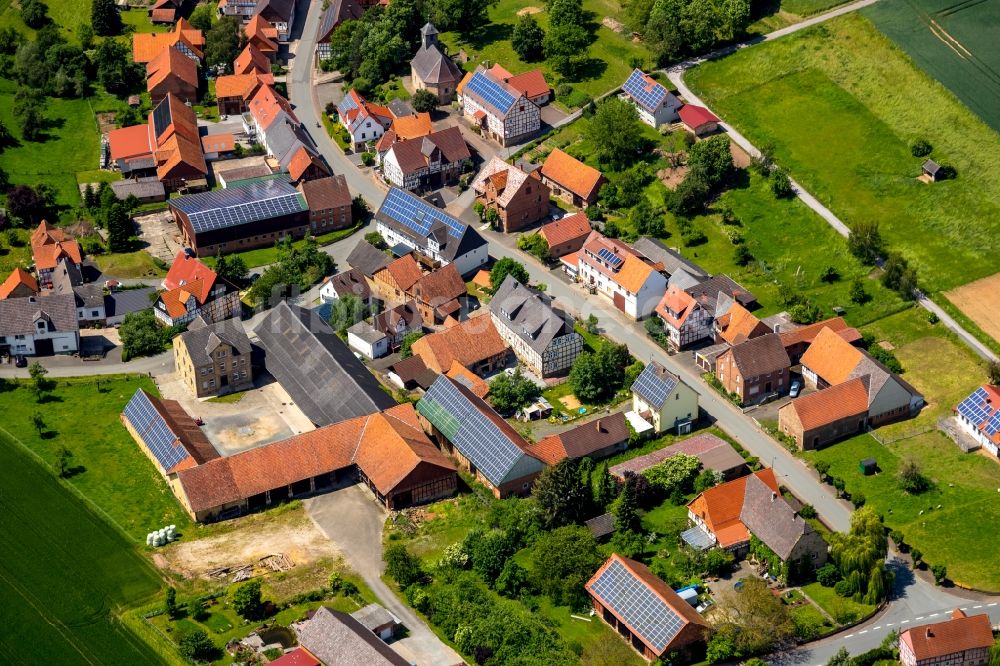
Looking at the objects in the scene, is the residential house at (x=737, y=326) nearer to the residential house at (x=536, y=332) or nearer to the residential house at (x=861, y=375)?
the residential house at (x=861, y=375)

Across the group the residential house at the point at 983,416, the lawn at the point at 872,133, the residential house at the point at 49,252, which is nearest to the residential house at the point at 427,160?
the lawn at the point at 872,133

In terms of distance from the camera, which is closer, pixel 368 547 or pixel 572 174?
pixel 368 547

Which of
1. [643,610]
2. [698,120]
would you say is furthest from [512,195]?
[643,610]

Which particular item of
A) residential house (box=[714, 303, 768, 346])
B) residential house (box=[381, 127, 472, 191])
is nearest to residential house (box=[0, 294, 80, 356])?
residential house (box=[381, 127, 472, 191])

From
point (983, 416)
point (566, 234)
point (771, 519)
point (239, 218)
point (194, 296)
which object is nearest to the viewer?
point (771, 519)

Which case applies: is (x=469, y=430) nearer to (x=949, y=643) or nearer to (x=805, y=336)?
(x=805, y=336)

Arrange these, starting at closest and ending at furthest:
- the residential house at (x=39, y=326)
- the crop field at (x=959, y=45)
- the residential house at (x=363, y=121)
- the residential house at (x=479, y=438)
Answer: the residential house at (x=479, y=438) < the residential house at (x=39, y=326) < the crop field at (x=959, y=45) < the residential house at (x=363, y=121)

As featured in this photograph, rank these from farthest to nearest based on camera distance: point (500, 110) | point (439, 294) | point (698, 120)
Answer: point (500, 110), point (698, 120), point (439, 294)
